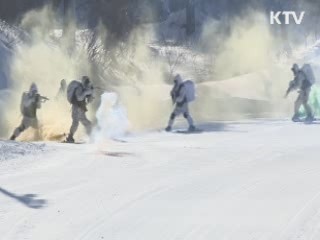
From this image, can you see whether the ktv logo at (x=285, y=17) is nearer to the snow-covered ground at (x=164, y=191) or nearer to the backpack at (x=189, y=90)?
the backpack at (x=189, y=90)

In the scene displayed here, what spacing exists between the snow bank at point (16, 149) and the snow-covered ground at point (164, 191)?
0.38 feet

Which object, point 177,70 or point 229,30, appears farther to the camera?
point 229,30

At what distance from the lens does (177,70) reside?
1596 inches

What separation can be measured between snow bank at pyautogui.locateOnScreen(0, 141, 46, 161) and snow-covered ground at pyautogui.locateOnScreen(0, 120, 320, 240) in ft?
0.38

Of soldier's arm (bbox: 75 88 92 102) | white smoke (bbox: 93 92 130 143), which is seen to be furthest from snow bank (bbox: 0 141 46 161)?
soldier's arm (bbox: 75 88 92 102)

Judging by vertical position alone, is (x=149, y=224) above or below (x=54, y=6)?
below

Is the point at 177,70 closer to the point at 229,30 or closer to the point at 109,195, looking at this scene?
the point at 229,30

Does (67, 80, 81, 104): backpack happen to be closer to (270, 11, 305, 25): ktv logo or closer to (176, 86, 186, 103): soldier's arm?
(176, 86, 186, 103): soldier's arm

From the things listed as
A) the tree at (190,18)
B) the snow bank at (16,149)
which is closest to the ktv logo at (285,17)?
the tree at (190,18)

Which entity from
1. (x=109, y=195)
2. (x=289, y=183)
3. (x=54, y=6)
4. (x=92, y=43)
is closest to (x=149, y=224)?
(x=109, y=195)

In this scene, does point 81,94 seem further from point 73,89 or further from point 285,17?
point 285,17

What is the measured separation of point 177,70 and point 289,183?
101 ft

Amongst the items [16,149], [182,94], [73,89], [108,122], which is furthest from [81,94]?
[16,149]

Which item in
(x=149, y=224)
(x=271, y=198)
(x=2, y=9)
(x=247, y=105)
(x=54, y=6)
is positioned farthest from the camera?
(x=54, y=6)
